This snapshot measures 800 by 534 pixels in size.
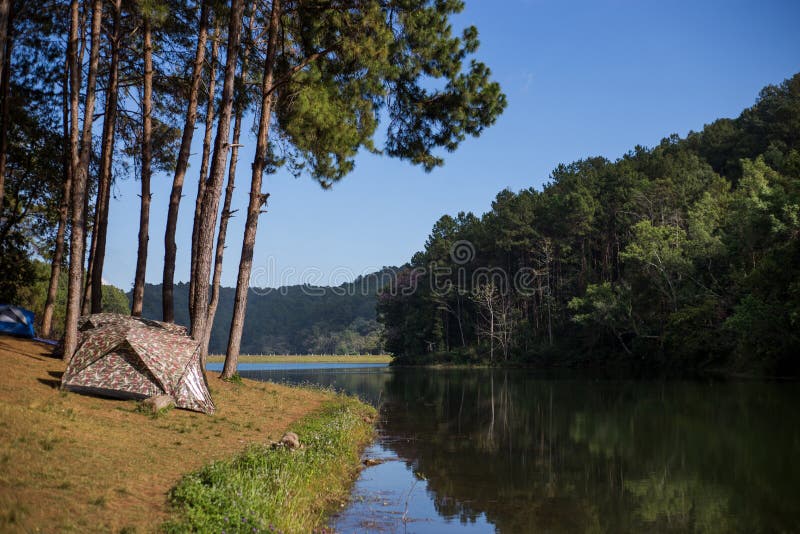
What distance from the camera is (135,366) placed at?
1332cm

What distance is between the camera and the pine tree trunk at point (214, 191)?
16047mm

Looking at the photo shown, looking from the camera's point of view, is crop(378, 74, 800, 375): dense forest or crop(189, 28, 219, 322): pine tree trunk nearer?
crop(189, 28, 219, 322): pine tree trunk

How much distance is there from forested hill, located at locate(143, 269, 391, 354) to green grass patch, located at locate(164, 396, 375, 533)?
132444 millimetres

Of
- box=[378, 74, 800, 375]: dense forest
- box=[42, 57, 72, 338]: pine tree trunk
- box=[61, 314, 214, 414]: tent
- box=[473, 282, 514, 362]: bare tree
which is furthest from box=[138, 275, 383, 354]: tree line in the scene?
box=[61, 314, 214, 414]: tent

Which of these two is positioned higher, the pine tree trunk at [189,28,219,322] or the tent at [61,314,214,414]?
the pine tree trunk at [189,28,219,322]

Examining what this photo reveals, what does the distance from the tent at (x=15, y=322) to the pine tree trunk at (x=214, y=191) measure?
10.3 metres

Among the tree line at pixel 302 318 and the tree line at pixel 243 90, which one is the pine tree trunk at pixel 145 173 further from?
the tree line at pixel 302 318

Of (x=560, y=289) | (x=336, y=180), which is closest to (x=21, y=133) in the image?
(x=336, y=180)

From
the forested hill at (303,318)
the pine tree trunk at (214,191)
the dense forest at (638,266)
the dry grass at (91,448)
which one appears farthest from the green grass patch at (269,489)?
the forested hill at (303,318)

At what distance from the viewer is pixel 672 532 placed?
8.05 metres

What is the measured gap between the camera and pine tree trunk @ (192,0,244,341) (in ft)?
52.6

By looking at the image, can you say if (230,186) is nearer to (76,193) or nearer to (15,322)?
(76,193)

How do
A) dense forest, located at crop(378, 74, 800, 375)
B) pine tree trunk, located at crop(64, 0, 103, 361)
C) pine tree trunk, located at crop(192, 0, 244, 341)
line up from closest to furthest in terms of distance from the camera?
1. pine tree trunk, located at crop(64, 0, 103, 361)
2. pine tree trunk, located at crop(192, 0, 244, 341)
3. dense forest, located at crop(378, 74, 800, 375)

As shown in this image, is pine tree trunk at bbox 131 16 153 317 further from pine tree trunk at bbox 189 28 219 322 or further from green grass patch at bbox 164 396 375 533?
green grass patch at bbox 164 396 375 533
